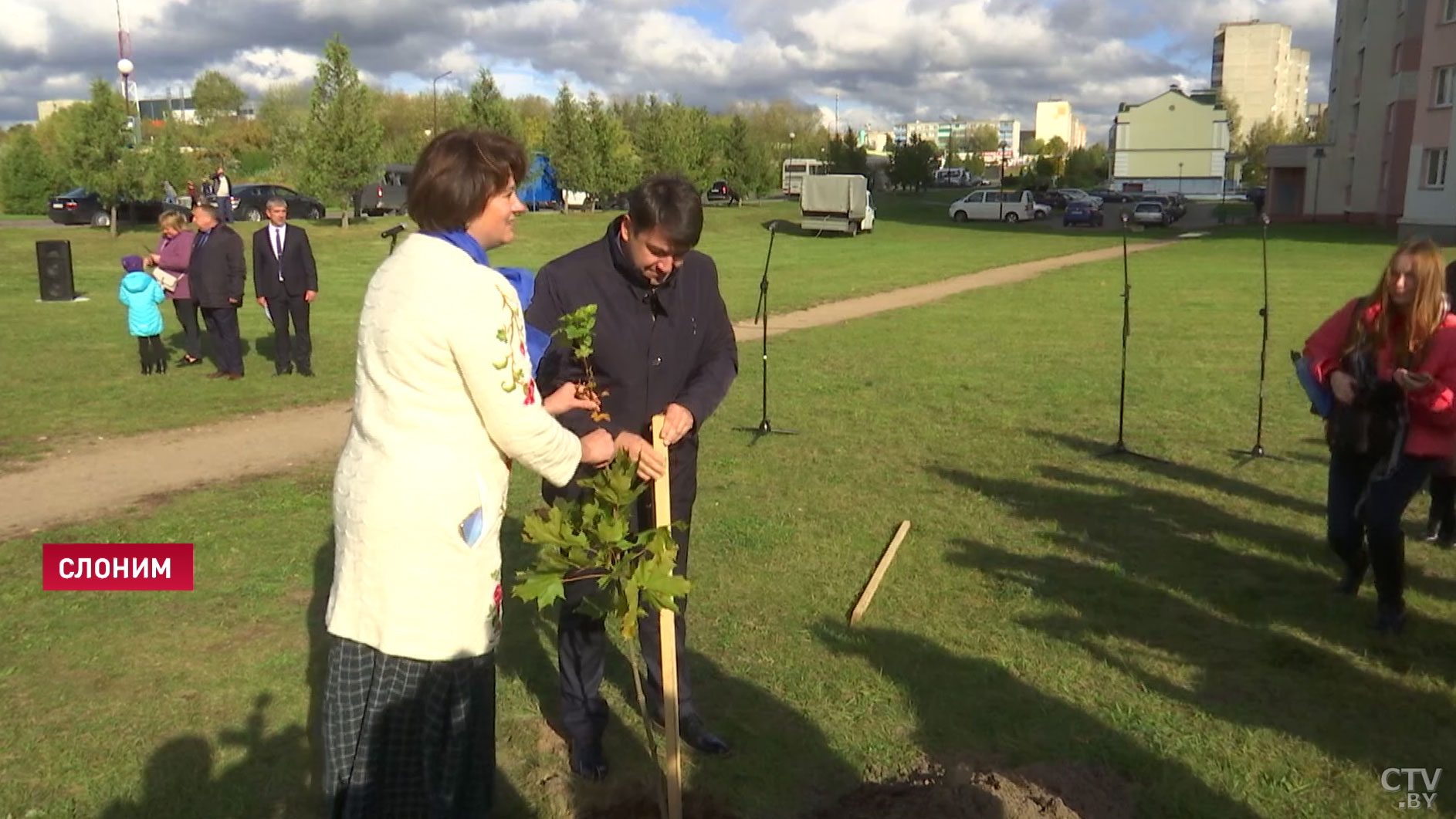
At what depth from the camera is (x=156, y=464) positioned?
841 centimetres

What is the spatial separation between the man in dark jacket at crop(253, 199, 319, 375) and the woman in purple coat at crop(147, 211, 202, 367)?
1.31m

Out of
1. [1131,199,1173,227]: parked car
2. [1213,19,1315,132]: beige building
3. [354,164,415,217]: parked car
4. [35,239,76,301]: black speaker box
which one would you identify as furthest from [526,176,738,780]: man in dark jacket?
[1213,19,1315,132]: beige building

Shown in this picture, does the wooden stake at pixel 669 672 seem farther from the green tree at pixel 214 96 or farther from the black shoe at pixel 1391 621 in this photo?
the green tree at pixel 214 96

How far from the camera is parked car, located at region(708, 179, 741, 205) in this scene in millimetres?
57694

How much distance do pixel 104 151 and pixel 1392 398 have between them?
115ft

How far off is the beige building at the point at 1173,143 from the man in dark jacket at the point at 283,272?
340 feet

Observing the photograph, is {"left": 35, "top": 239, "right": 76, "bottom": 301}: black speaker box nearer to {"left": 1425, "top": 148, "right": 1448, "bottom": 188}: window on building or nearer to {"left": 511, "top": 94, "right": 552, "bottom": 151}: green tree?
{"left": 511, "top": 94, "right": 552, "bottom": 151}: green tree

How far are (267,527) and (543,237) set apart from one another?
30.9 metres

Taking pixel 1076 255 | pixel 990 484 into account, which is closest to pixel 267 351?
pixel 990 484

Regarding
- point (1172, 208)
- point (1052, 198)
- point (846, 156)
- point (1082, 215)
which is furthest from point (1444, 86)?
point (846, 156)

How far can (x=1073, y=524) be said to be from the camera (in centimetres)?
700

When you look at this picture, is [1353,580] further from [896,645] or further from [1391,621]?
[896,645]

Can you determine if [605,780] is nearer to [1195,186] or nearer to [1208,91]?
[1195,186]
